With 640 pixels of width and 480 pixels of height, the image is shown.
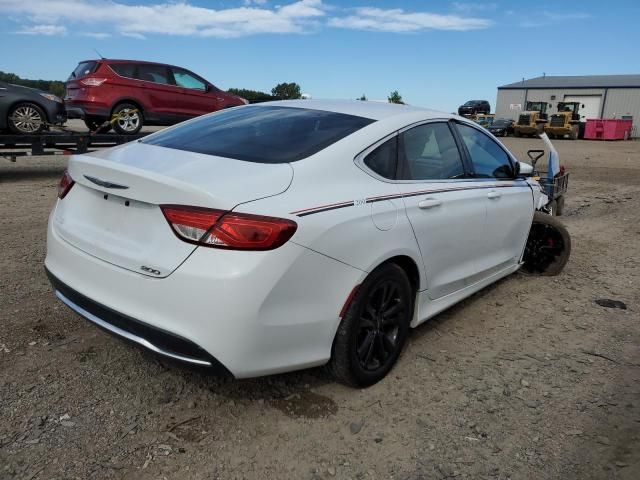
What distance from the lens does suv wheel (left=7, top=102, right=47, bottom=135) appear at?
941 cm

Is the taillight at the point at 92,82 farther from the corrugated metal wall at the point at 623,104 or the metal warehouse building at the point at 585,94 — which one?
the corrugated metal wall at the point at 623,104

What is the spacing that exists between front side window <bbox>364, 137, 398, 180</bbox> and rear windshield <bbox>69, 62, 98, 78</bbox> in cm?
927

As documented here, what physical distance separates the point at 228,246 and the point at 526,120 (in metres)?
38.9

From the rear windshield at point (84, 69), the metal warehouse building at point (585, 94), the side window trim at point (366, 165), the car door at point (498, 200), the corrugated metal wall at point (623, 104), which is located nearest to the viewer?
the side window trim at point (366, 165)

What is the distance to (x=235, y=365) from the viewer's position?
2395mm

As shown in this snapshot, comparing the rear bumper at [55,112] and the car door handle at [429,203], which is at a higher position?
the rear bumper at [55,112]

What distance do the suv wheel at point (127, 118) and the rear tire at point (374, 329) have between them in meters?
9.29

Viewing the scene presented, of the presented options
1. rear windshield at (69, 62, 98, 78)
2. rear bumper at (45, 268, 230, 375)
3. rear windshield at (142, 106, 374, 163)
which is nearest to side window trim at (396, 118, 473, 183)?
rear windshield at (142, 106, 374, 163)

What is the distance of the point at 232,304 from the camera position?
2.30 meters

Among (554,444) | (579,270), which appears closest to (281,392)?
(554,444)

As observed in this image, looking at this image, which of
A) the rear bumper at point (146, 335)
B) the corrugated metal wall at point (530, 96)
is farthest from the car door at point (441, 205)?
the corrugated metal wall at point (530, 96)

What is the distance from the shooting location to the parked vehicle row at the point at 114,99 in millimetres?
9523

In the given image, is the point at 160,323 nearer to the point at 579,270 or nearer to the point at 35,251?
the point at 35,251

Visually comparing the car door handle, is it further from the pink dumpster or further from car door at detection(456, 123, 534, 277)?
the pink dumpster
